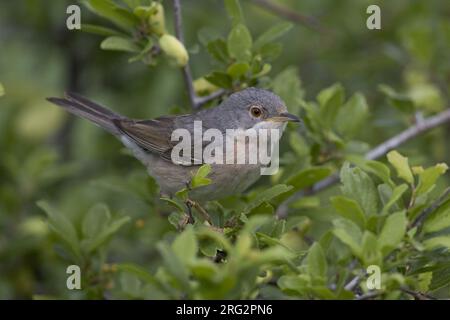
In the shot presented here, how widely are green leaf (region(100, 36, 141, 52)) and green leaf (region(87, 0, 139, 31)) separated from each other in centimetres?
10

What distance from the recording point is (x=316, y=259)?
3.21 meters

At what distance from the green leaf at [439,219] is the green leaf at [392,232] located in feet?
0.92

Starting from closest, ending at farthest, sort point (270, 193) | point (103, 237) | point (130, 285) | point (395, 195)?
1. point (395, 195)
2. point (270, 193)
3. point (130, 285)
4. point (103, 237)

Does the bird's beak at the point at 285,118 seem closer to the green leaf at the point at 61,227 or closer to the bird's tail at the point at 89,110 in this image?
the bird's tail at the point at 89,110

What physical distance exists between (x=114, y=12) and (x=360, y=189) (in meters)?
1.90

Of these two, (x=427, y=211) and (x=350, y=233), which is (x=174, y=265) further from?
(x=427, y=211)

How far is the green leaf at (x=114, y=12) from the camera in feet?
14.3

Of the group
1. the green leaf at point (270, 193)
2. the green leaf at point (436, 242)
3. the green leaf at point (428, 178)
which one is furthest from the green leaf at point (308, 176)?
the green leaf at point (436, 242)

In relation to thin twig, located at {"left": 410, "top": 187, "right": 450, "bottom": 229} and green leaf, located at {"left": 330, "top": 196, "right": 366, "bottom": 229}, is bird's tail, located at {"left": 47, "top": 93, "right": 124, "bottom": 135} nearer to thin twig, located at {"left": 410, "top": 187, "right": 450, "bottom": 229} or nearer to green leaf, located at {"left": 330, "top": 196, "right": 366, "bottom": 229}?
green leaf, located at {"left": 330, "top": 196, "right": 366, "bottom": 229}

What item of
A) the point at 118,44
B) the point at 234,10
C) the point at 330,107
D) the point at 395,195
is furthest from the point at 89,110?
the point at 395,195

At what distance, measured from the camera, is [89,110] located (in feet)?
17.6

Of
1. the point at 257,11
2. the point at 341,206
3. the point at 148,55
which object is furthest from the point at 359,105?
the point at 257,11

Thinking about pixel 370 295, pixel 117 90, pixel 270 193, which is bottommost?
pixel 370 295

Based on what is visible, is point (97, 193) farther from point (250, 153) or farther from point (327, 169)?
point (327, 169)
